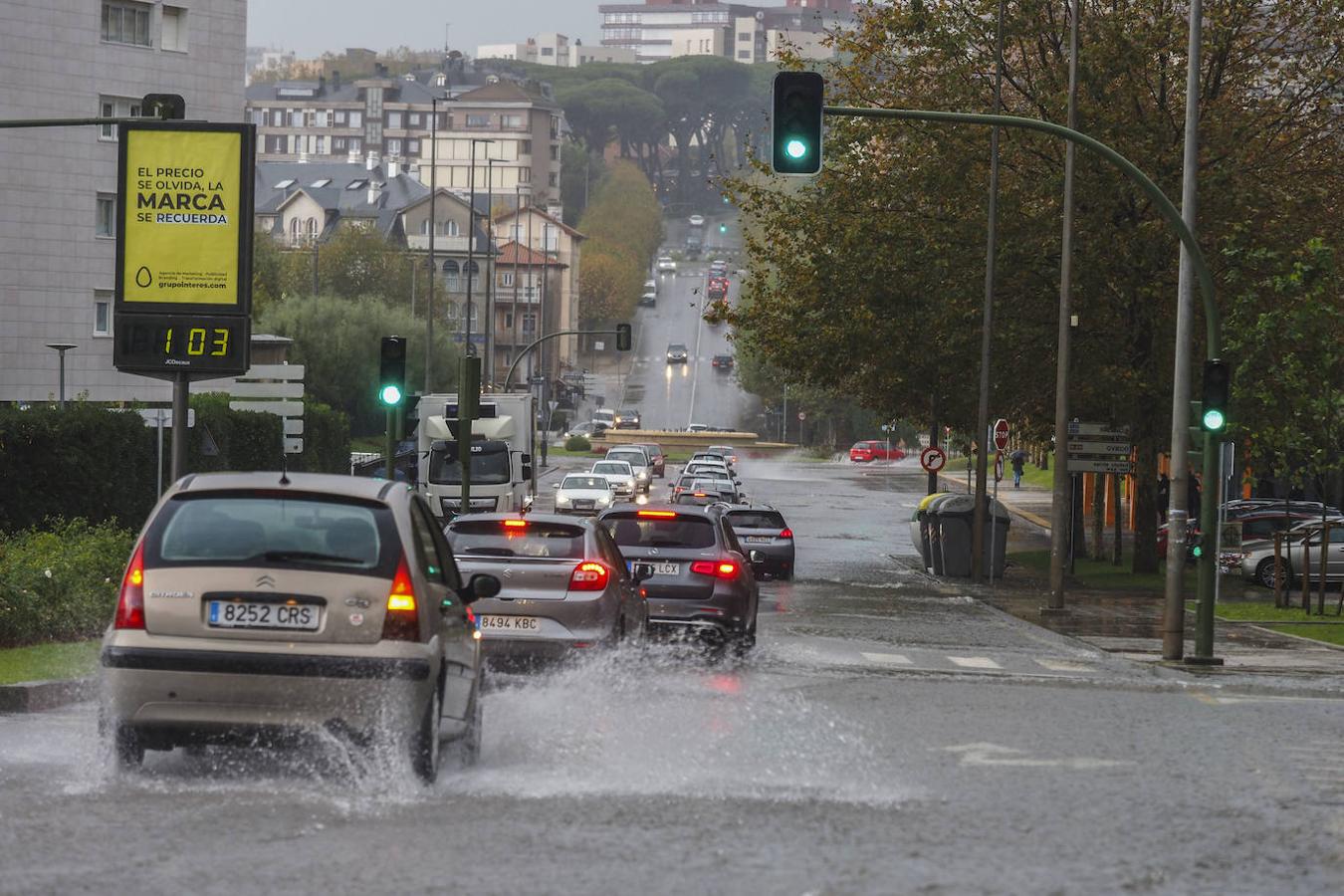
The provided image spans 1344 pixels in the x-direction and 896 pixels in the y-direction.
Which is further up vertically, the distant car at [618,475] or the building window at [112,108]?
the building window at [112,108]

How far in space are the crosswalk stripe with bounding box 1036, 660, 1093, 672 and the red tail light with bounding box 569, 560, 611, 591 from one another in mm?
7300

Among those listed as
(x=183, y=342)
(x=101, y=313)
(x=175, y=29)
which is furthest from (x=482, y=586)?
(x=175, y=29)

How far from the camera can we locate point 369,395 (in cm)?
8606

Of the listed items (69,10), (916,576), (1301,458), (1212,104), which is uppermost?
(69,10)

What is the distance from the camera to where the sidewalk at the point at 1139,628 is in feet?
78.1

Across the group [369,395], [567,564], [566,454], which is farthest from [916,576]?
[566,454]

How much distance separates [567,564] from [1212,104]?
2706 centimetres

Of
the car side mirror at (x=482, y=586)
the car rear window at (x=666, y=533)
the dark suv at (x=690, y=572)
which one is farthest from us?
the car rear window at (x=666, y=533)

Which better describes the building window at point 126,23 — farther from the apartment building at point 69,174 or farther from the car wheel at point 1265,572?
the car wheel at point 1265,572

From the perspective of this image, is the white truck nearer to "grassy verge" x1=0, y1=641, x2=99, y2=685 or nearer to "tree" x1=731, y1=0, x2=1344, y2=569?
"tree" x1=731, y1=0, x2=1344, y2=569

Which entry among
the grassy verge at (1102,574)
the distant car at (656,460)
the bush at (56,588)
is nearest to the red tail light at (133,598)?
the bush at (56,588)

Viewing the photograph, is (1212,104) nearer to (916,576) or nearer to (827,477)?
(916,576)

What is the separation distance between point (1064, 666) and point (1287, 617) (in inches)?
407

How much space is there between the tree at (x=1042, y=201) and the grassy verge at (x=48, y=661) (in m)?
24.0
